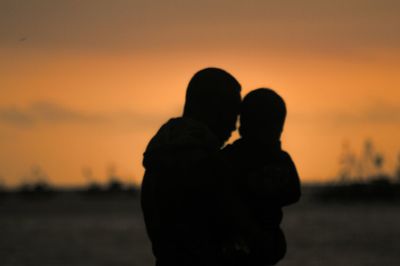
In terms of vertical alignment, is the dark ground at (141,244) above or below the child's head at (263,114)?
below

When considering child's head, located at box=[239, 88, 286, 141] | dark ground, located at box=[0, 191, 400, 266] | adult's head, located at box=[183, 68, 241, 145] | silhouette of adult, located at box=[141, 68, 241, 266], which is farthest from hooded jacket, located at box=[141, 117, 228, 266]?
dark ground, located at box=[0, 191, 400, 266]

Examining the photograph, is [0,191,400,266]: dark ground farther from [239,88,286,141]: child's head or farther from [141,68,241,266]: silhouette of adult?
[141,68,241,266]: silhouette of adult

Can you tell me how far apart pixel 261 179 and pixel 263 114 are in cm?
31

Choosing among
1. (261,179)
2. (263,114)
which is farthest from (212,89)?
(261,179)

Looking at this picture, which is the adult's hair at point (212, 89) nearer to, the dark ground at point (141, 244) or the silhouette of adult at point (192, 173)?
the silhouette of adult at point (192, 173)

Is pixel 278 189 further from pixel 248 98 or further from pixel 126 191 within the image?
pixel 126 191

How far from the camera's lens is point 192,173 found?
154 inches

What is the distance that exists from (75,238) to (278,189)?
39.3 meters

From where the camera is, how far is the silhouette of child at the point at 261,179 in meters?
3.93

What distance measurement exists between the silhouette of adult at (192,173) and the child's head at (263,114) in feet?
0.40

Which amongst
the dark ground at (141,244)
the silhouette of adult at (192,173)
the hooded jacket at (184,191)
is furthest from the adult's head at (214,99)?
the dark ground at (141,244)

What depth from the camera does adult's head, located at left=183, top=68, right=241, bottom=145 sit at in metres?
4.02

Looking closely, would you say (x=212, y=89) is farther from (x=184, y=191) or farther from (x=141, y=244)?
(x=141, y=244)

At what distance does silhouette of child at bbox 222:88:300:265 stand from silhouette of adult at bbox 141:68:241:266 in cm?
11
